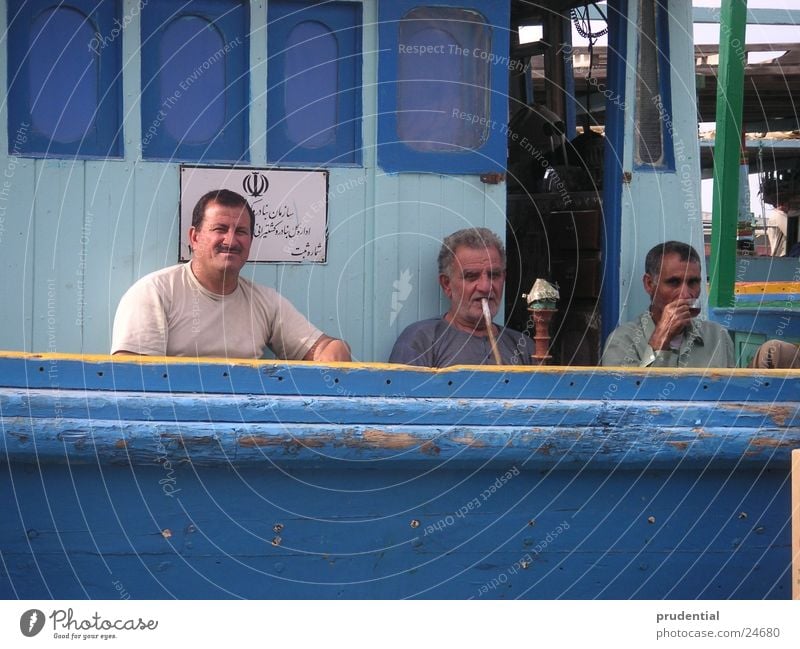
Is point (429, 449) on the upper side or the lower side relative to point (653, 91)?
lower

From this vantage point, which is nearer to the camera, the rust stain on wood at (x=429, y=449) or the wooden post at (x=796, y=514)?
the wooden post at (x=796, y=514)

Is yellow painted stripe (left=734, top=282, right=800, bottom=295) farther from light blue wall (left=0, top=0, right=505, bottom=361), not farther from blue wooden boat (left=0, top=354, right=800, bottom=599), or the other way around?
blue wooden boat (left=0, top=354, right=800, bottom=599)

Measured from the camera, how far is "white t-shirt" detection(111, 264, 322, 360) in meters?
4.85

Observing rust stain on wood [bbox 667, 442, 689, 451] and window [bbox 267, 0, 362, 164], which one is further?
window [bbox 267, 0, 362, 164]

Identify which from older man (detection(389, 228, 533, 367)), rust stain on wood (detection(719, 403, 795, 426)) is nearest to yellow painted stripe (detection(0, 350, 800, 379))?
rust stain on wood (detection(719, 403, 795, 426))

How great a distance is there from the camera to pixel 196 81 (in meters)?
5.23

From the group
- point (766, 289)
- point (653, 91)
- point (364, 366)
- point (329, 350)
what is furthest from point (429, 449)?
point (766, 289)

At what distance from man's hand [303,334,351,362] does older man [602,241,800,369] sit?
3.68 feet

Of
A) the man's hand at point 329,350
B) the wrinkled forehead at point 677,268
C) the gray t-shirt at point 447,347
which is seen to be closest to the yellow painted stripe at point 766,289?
the wrinkled forehead at point 677,268

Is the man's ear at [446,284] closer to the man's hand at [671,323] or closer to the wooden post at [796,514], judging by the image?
the man's hand at [671,323]

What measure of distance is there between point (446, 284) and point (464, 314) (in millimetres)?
149

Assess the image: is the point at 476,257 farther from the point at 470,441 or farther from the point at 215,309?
the point at 215,309

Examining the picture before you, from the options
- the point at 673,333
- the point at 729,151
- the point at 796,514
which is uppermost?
the point at 729,151

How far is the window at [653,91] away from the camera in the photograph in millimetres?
5855
